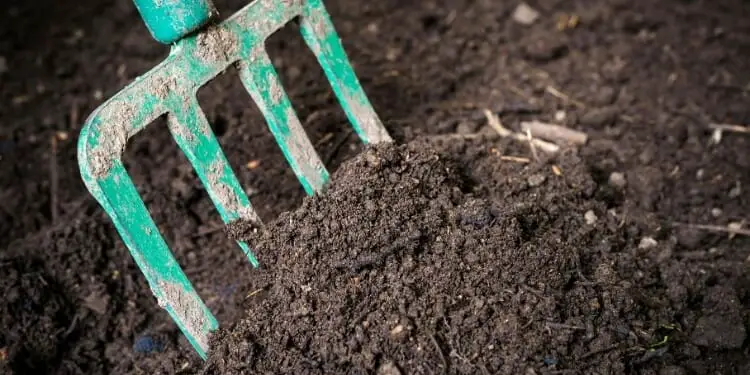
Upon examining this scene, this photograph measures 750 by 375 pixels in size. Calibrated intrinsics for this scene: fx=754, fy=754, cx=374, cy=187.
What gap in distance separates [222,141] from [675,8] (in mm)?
2141

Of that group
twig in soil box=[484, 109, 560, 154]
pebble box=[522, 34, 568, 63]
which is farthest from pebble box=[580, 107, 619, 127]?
pebble box=[522, 34, 568, 63]

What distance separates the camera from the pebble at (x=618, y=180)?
2629 millimetres

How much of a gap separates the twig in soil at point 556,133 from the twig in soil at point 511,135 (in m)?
0.06

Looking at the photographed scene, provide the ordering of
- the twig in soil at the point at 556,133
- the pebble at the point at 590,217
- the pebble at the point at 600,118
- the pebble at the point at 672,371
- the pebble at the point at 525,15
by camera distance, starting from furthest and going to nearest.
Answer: the pebble at the point at 525,15 < the pebble at the point at 600,118 < the twig in soil at the point at 556,133 < the pebble at the point at 590,217 < the pebble at the point at 672,371

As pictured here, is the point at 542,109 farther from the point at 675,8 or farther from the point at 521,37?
the point at 675,8

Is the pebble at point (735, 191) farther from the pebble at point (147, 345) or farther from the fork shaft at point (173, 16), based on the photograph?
the pebble at point (147, 345)

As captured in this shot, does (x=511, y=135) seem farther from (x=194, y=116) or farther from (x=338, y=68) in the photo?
(x=194, y=116)

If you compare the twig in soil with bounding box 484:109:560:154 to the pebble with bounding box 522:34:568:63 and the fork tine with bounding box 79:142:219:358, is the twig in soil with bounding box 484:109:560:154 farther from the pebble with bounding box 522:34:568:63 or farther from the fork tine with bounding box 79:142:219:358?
the fork tine with bounding box 79:142:219:358

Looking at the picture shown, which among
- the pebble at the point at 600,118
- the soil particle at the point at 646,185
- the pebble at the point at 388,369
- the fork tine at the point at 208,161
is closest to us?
the pebble at the point at 388,369

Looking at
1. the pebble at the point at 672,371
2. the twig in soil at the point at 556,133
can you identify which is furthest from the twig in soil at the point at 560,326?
the twig in soil at the point at 556,133

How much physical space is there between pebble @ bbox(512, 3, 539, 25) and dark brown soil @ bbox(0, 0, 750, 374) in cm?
4

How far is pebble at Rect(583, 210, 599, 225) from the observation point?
7.69ft

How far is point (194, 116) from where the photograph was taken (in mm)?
2092

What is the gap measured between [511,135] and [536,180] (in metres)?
0.38
